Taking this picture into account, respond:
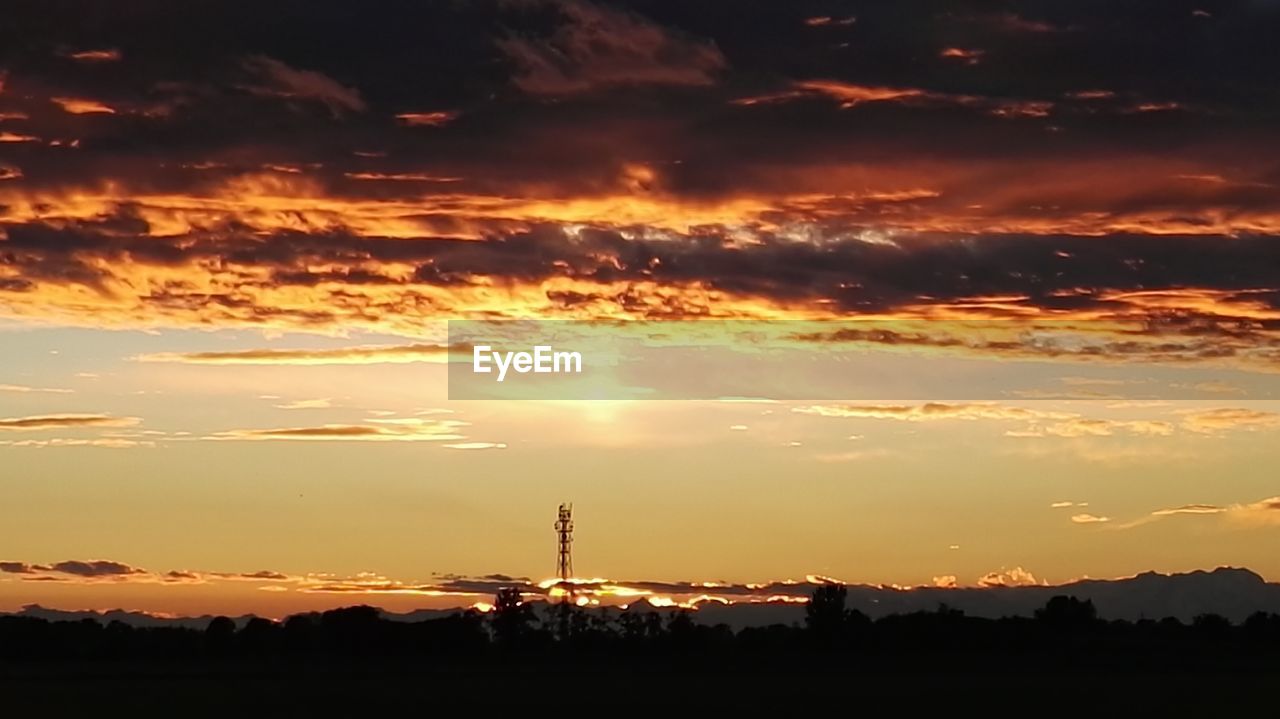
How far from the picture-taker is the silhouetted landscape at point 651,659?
73.8 m

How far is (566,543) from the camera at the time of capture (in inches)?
4567

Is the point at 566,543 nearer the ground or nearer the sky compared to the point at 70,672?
nearer the sky

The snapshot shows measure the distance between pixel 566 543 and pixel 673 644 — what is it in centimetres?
3049

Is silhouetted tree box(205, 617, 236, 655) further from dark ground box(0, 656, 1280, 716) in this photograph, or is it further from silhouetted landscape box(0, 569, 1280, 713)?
dark ground box(0, 656, 1280, 716)

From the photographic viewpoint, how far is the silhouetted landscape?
73750 millimetres

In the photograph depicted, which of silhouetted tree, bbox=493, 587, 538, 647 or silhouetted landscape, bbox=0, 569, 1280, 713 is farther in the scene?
silhouetted tree, bbox=493, 587, 538, 647

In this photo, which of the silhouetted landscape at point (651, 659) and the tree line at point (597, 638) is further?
the tree line at point (597, 638)

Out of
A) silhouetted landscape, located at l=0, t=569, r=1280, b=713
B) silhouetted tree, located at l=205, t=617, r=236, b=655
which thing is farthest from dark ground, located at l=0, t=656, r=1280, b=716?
silhouetted tree, located at l=205, t=617, r=236, b=655

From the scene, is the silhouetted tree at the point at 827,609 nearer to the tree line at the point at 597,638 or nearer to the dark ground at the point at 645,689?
the tree line at the point at 597,638

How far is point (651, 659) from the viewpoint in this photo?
121m

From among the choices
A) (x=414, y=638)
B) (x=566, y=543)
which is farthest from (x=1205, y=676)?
(x=414, y=638)

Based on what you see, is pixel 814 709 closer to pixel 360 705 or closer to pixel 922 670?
pixel 360 705

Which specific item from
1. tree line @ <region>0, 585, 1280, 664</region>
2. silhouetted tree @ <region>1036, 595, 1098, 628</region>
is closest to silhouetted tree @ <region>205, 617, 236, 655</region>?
tree line @ <region>0, 585, 1280, 664</region>

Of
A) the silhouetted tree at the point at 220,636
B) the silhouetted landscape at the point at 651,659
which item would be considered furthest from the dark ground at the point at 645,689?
the silhouetted tree at the point at 220,636
